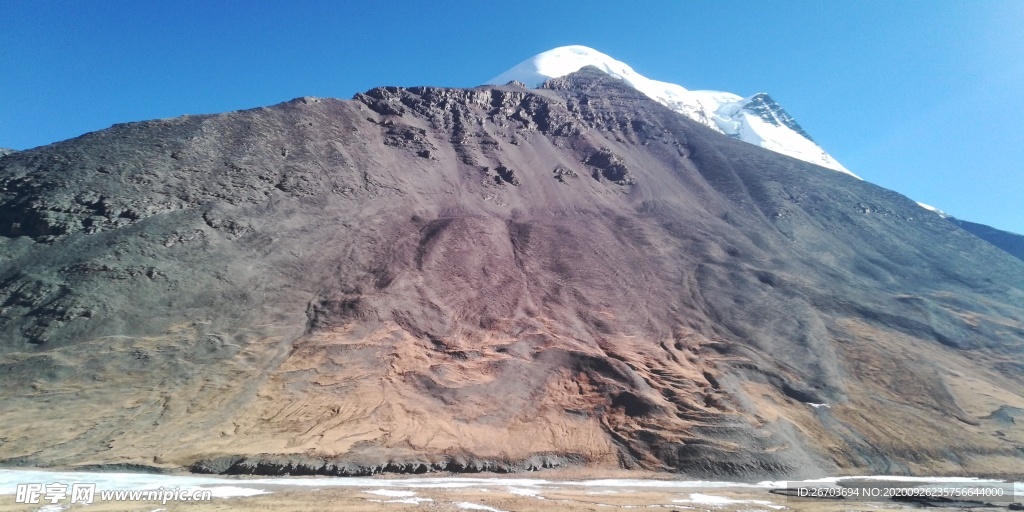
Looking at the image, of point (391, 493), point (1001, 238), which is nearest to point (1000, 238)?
point (1001, 238)

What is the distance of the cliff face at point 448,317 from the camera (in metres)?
26.0

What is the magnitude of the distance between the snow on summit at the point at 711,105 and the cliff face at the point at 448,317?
7553cm

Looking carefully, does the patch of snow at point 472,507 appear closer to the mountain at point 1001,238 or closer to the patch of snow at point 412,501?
the patch of snow at point 412,501

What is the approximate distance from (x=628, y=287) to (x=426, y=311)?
17.2m

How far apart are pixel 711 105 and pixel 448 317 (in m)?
143

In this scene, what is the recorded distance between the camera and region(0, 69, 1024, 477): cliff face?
2597cm

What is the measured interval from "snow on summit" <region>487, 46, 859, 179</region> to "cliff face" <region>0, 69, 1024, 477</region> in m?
75.5

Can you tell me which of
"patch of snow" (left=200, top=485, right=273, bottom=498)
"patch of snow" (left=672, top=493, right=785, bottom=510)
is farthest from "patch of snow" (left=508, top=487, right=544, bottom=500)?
"patch of snow" (left=200, top=485, right=273, bottom=498)

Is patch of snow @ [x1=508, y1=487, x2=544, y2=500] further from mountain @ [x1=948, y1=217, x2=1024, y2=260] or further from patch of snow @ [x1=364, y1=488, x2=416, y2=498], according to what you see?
mountain @ [x1=948, y1=217, x2=1024, y2=260]

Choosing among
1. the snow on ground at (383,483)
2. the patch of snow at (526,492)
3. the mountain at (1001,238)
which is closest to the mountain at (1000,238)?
the mountain at (1001,238)

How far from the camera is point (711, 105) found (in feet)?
511

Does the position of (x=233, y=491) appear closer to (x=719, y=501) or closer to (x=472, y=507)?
(x=472, y=507)

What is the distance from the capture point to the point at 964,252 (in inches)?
2318

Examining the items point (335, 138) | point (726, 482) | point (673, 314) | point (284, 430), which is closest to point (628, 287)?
point (673, 314)
